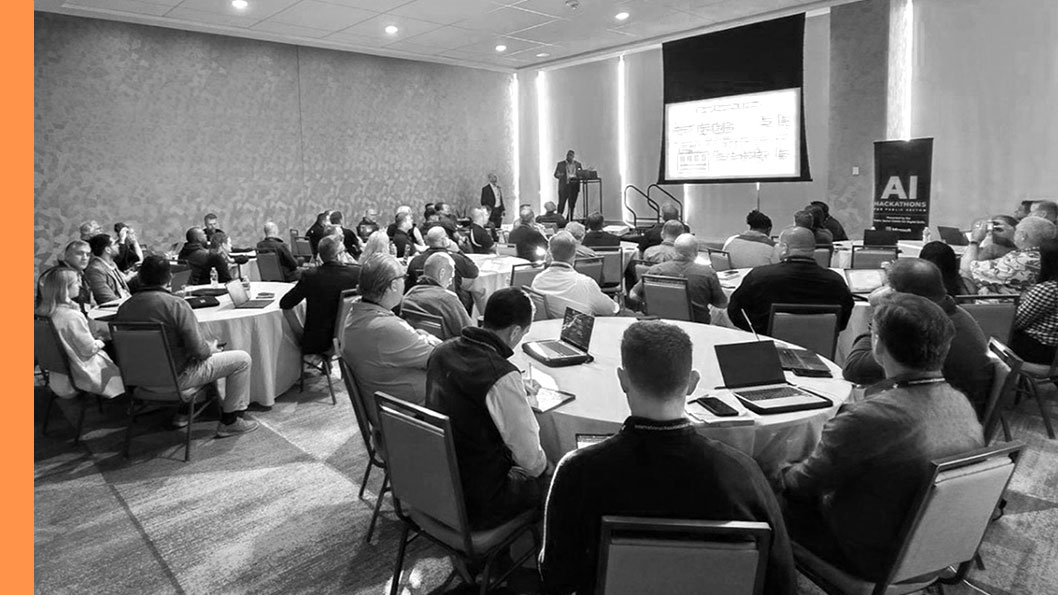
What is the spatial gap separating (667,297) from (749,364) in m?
1.90

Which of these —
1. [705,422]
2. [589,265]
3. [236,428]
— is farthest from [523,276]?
[705,422]

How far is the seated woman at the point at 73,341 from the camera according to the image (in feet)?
13.3

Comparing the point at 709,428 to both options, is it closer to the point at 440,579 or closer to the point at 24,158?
the point at 440,579

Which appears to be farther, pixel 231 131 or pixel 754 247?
pixel 231 131

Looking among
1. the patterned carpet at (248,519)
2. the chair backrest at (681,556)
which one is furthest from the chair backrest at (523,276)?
the chair backrest at (681,556)

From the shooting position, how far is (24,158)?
576 millimetres

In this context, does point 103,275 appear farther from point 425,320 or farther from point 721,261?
point 721,261

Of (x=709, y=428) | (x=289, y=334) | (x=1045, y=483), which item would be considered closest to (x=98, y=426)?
(x=289, y=334)

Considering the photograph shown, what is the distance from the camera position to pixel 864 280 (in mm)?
4914

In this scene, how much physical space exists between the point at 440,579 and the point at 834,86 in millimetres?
9228

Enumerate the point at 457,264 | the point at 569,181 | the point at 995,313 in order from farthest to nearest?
the point at 569,181 → the point at 457,264 → the point at 995,313

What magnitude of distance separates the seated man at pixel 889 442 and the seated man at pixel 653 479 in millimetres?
423

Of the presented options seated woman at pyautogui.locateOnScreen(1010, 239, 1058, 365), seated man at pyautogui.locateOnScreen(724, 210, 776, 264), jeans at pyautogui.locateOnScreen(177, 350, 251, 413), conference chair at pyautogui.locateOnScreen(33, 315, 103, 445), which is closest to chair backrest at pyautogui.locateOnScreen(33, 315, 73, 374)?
conference chair at pyautogui.locateOnScreen(33, 315, 103, 445)

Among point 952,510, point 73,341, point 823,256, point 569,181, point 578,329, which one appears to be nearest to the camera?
point 952,510
